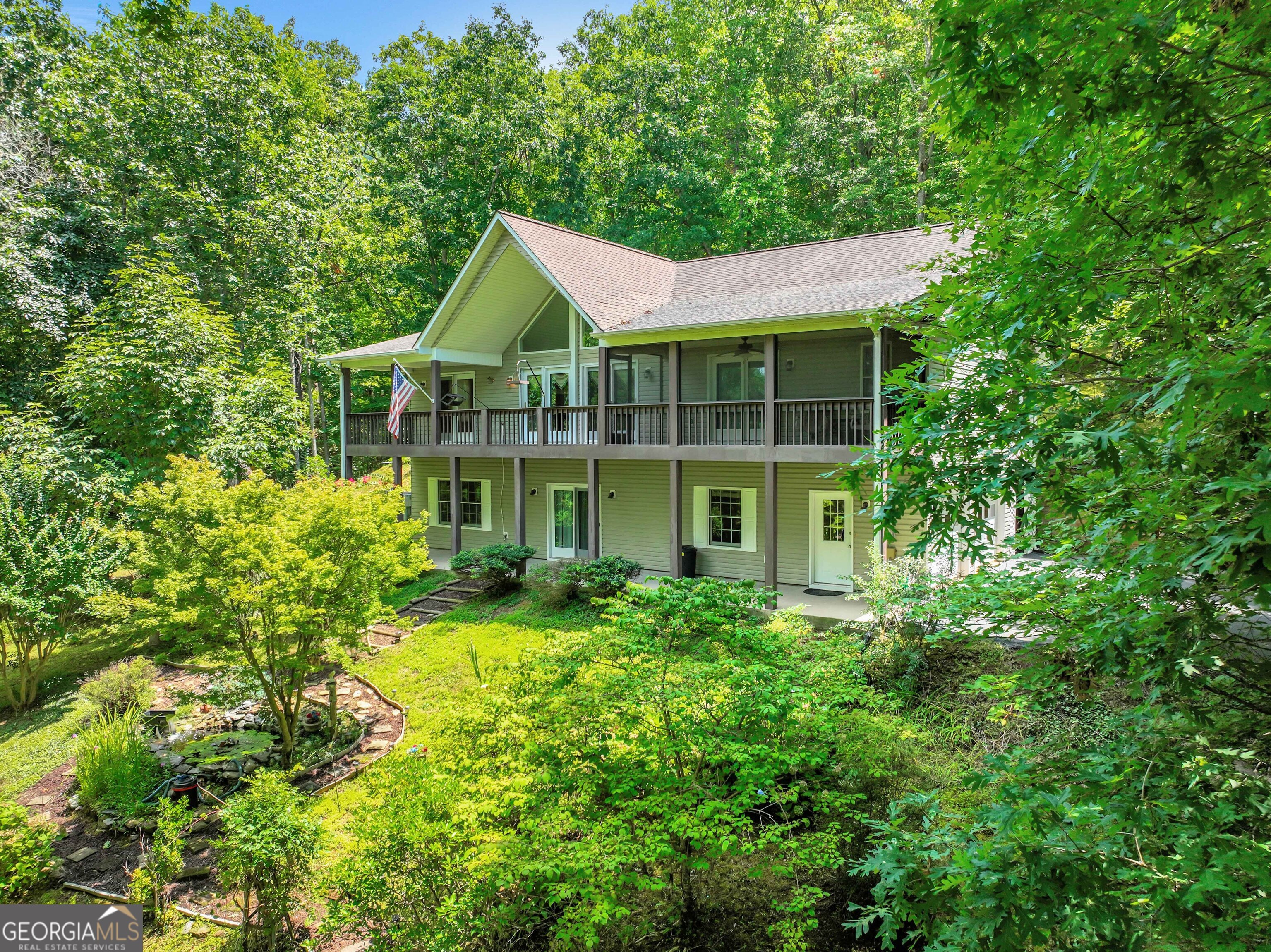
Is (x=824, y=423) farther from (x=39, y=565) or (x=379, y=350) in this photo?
(x=39, y=565)

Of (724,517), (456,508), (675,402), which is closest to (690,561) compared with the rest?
(724,517)

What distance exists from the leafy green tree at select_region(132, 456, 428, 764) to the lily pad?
44cm

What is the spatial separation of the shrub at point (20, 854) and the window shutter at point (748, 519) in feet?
41.7

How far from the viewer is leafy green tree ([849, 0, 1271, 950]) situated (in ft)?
8.60

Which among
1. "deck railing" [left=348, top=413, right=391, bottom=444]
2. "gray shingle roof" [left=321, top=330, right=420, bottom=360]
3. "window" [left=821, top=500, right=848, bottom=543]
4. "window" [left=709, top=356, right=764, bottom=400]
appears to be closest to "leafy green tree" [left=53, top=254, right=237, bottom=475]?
"gray shingle roof" [left=321, top=330, right=420, bottom=360]

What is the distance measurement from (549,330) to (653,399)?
3.62m

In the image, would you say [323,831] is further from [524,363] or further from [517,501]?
[524,363]

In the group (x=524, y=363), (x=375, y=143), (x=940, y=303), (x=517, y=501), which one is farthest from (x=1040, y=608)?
(x=375, y=143)

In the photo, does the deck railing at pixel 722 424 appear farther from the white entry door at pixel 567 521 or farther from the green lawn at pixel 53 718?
the green lawn at pixel 53 718

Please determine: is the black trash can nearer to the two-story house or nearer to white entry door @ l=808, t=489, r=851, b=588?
the two-story house

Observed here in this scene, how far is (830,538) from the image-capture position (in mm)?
15219

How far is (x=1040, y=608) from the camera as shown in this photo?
13.6 feet

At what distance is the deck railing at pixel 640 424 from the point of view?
15.2 metres

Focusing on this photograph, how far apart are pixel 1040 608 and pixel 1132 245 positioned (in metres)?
2.10
